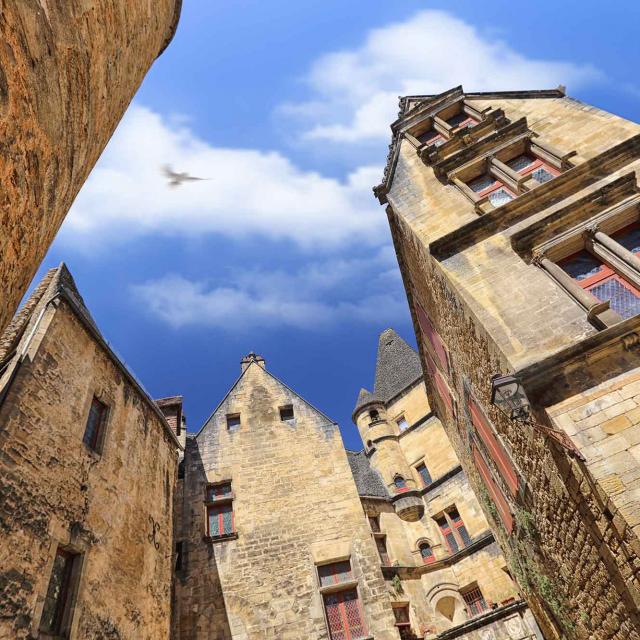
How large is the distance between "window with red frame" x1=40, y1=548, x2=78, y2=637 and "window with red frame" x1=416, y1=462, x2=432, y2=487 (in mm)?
16386

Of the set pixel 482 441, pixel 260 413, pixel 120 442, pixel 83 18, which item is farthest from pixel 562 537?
pixel 260 413

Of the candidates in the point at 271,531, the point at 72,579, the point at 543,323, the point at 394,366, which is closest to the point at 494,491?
the point at 543,323

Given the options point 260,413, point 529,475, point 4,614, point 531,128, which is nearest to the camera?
point 4,614

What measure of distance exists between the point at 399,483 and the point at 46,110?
68.3 feet

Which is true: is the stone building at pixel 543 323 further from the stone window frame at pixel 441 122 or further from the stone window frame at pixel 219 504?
the stone window frame at pixel 219 504

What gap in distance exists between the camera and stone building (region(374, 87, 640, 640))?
470cm

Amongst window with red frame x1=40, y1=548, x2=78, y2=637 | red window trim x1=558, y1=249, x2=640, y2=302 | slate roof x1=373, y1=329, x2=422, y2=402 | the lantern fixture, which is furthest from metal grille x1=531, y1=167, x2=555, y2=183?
slate roof x1=373, y1=329, x2=422, y2=402

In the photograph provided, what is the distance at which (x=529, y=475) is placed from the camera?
6426mm

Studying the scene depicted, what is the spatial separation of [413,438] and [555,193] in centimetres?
1651

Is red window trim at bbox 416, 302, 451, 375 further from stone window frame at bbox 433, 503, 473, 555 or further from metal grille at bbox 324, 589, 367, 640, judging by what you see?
stone window frame at bbox 433, 503, 473, 555

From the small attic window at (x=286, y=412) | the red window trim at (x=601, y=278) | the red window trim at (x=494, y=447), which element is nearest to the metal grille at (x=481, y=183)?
the red window trim at (x=601, y=278)

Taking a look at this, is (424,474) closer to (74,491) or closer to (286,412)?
(286,412)

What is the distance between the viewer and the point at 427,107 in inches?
536

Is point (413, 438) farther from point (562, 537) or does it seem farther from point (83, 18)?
point (83, 18)
